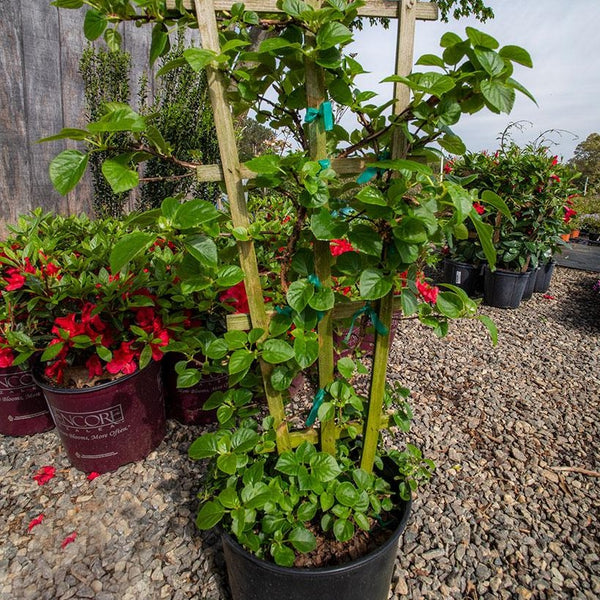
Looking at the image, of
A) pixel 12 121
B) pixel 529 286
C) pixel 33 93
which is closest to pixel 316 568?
pixel 12 121

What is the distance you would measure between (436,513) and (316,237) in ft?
4.31

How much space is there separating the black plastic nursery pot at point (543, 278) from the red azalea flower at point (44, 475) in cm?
445

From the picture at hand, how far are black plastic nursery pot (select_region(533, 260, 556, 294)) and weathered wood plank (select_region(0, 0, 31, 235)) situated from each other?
4.72 meters

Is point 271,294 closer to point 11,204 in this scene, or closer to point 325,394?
point 325,394

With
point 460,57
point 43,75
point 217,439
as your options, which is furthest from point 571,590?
point 43,75

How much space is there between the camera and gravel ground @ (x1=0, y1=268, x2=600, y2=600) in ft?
4.52

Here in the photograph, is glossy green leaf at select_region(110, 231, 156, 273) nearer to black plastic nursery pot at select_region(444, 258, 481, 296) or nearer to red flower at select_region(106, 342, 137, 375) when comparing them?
red flower at select_region(106, 342, 137, 375)

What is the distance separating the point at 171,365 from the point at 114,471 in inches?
19.6

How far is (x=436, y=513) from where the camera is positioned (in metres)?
1.62

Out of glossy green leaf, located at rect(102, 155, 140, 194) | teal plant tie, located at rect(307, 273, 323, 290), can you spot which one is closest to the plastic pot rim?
teal plant tie, located at rect(307, 273, 323, 290)

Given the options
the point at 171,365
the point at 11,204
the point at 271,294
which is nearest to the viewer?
the point at 271,294

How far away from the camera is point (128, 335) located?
1729mm

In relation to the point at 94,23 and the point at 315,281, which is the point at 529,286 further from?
the point at 94,23

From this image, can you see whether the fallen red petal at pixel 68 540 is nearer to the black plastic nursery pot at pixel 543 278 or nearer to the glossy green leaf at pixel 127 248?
the glossy green leaf at pixel 127 248
